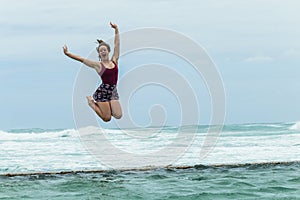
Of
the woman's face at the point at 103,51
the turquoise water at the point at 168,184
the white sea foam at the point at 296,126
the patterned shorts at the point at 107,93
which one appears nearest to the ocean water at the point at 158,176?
the turquoise water at the point at 168,184

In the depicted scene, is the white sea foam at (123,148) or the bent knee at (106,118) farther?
the white sea foam at (123,148)

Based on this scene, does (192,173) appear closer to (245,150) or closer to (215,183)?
(215,183)

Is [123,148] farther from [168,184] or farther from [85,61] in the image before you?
[85,61]

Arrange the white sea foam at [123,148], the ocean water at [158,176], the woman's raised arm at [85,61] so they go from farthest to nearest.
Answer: the white sea foam at [123,148], the ocean water at [158,176], the woman's raised arm at [85,61]

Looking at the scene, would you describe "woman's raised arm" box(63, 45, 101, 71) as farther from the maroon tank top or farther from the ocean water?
the ocean water

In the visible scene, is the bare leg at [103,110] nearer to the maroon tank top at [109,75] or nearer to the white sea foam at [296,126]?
the maroon tank top at [109,75]

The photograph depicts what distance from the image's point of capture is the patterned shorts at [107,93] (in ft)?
21.2

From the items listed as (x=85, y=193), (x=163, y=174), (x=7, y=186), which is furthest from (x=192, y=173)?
(x=7, y=186)

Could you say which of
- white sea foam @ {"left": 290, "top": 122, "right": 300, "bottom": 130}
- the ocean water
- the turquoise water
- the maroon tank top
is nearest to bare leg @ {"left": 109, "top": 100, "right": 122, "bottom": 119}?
the maroon tank top

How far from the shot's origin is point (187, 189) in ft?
38.7

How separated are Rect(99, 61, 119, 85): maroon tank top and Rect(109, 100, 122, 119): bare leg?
215mm

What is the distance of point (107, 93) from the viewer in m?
6.45

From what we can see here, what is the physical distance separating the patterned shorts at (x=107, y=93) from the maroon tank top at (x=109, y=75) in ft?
0.14

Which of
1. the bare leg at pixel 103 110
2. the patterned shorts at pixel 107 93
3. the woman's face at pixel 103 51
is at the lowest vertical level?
the bare leg at pixel 103 110
